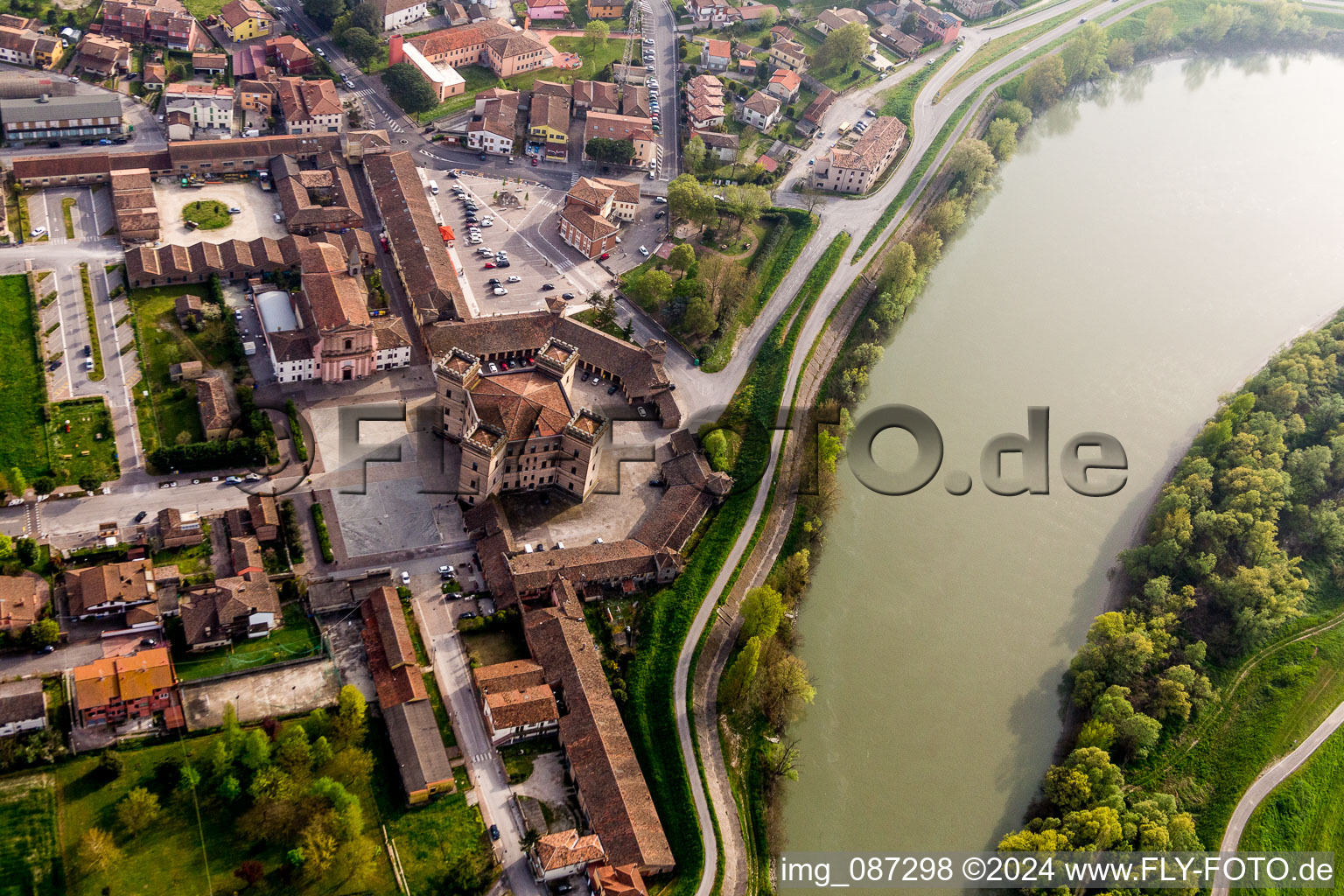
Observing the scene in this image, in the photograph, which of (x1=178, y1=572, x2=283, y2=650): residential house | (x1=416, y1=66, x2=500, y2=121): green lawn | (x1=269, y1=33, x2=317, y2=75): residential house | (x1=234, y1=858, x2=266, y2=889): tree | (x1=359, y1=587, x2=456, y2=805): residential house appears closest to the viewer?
(x1=234, y1=858, x2=266, y2=889): tree

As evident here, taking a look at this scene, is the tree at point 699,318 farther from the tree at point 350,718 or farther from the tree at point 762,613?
the tree at point 350,718

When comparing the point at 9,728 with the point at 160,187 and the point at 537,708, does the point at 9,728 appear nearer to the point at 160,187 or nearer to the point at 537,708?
the point at 537,708

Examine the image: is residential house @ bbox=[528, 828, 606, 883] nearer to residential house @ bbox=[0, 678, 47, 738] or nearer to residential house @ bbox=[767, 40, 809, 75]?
residential house @ bbox=[0, 678, 47, 738]

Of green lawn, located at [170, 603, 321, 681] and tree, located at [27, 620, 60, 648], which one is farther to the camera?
green lawn, located at [170, 603, 321, 681]

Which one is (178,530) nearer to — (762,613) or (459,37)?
(762,613)

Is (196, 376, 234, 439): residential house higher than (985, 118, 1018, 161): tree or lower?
lower

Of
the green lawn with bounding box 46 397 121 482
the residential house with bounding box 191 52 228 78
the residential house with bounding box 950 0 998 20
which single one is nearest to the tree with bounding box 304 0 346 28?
the residential house with bounding box 191 52 228 78

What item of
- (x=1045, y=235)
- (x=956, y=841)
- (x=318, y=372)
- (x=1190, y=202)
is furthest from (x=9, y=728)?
(x=1190, y=202)
